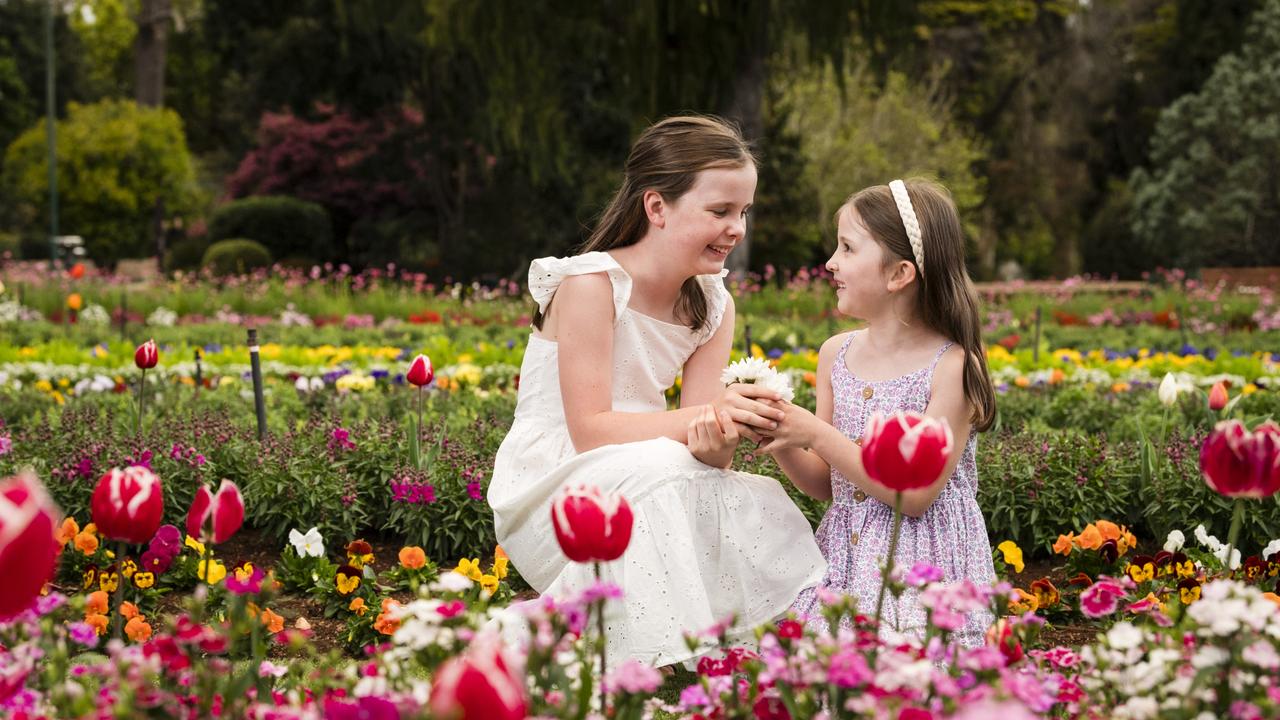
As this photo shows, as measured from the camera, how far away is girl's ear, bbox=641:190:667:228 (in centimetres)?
274

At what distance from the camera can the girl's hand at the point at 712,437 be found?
2.37m

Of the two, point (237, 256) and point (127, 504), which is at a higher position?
point (127, 504)

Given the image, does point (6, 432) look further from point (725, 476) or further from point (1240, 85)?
point (1240, 85)

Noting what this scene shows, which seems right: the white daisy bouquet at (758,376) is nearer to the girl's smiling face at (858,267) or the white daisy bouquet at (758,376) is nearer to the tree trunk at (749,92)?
the girl's smiling face at (858,267)

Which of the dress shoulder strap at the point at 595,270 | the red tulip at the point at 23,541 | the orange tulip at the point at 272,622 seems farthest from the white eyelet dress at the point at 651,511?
the red tulip at the point at 23,541

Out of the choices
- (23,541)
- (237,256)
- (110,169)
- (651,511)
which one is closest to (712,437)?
(651,511)

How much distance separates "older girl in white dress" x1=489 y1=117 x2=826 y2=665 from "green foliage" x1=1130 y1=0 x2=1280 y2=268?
20450 millimetres

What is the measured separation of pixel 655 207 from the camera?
108 inches

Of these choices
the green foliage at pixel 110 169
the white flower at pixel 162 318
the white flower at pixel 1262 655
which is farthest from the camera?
the green foliage at pixel 110 169

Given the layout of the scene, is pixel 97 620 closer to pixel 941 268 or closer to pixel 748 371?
pixel 748 371

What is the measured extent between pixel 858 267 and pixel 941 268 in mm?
175

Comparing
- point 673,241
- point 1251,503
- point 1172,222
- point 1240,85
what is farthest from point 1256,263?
point 673,241

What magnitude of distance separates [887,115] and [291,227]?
415 inches

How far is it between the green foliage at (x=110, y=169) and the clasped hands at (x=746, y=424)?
79.9 ft
